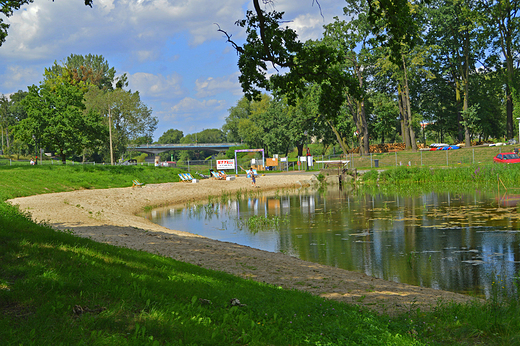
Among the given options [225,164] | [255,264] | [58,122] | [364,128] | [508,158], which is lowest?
[255,264]

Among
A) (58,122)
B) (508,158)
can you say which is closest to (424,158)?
(508,158)

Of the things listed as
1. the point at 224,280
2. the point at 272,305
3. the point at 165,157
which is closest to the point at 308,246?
the point at 224,280

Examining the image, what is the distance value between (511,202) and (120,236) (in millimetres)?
20579

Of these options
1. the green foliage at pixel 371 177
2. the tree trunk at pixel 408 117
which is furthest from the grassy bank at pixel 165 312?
the tree trunk at pixel 408 117

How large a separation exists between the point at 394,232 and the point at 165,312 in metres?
13.5

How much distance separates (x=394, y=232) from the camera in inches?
657

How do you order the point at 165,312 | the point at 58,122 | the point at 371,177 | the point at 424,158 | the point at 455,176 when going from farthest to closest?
1. the point at 424,158
2. the point at 58,122
3. the point at 371,177
4. the point at 455,176
5. the point at 165,312

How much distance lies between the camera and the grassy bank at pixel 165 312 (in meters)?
4.28

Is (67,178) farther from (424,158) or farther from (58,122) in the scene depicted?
(424,158)

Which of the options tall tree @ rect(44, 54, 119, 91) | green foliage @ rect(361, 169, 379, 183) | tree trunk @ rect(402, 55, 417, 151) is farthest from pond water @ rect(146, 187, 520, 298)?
tall tree @ rect(44, 54, 119, 91)

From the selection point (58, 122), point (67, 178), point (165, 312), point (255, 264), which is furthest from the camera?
point (58, 122)

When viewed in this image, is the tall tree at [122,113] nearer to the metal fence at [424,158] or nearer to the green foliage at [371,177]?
the metal fence at [424,158]

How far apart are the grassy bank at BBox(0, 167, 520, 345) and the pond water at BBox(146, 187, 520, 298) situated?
229 cm

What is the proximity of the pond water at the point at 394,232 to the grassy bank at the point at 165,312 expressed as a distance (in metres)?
2.29
